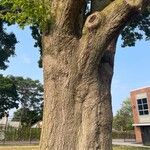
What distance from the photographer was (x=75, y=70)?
8.59 m

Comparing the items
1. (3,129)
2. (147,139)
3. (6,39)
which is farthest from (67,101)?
(147,139)

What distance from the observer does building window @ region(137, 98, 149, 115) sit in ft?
177

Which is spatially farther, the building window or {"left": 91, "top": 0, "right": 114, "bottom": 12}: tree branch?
the building window

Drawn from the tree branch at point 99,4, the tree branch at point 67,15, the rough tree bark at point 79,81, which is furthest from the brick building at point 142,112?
the rough tree bark at point 79,81

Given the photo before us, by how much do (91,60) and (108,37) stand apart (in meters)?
0.68

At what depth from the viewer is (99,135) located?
8.20 meters

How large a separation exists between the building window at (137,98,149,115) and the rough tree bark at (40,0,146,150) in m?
46.3

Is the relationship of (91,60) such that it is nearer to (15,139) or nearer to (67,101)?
(67,101)

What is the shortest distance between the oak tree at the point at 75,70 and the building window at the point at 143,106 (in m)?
46.1

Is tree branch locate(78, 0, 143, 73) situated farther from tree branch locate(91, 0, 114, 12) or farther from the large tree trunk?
tree branch locate(91, 0, 114, 12)

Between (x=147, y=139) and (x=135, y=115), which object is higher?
(x=135, y=115)

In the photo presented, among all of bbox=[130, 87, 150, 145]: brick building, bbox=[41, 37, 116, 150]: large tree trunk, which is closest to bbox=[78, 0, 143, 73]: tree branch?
bbox=[41, 37, 116, 150]: large tree trunk

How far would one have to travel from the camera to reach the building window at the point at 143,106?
5384 cm

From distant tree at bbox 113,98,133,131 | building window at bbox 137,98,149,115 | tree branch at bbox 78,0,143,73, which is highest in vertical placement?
distant tree at bbox 113,98,133,131
